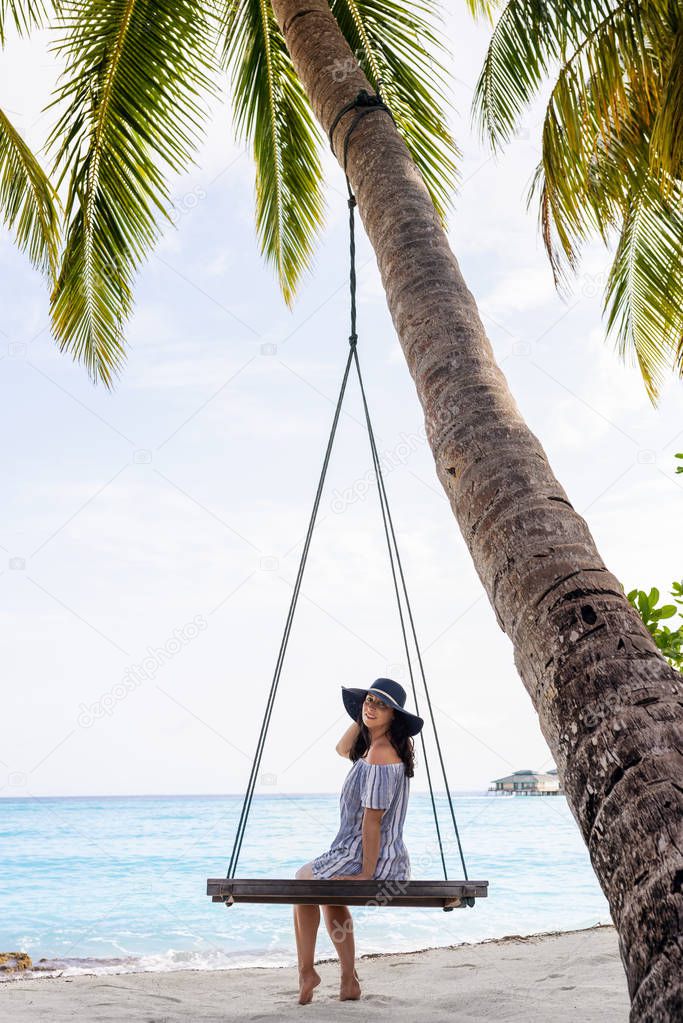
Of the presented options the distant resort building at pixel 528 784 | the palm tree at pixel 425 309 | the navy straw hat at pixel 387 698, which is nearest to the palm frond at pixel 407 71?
the palm tree at pixel 425 309

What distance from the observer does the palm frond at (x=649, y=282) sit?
18.7ft

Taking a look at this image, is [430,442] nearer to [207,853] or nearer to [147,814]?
[207,853]

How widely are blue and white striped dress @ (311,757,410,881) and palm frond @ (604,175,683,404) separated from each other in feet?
11.7

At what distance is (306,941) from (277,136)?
17.4ft

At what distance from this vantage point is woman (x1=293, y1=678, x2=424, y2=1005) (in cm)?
358

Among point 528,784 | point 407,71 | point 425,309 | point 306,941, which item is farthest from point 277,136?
point 528,784

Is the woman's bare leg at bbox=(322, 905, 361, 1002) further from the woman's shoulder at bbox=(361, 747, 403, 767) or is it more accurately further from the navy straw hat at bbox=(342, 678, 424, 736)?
the navy straw hat at bbox=(342, 678, 424, 736)

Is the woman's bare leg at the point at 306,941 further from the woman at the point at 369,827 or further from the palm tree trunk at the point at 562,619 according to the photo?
the palm tree trunk at the point at 562,619

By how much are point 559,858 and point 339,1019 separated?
15.7 meters

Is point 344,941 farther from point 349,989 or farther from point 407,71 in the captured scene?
point 407,71

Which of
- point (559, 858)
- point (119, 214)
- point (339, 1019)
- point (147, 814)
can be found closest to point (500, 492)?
point (339, 1019)

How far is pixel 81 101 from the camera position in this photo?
5.25 m

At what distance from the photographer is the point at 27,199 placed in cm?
598

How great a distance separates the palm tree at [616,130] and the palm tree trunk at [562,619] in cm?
146
